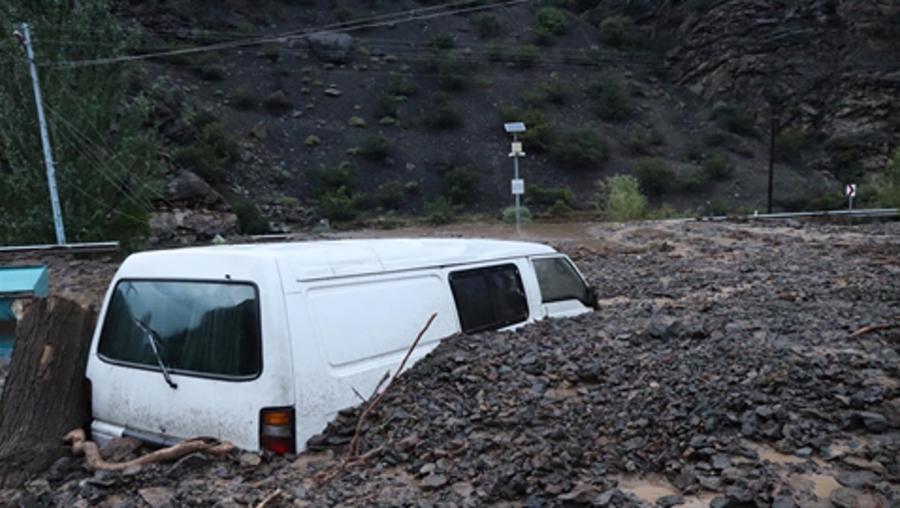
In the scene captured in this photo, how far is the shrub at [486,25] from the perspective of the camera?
77688 mm

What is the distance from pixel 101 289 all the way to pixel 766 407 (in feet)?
35.9

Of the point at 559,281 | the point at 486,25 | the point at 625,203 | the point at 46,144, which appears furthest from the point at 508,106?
the point at 559,281

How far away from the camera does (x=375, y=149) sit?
182ft

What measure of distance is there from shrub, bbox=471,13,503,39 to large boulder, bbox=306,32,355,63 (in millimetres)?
17311

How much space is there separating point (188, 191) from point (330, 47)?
31.2m

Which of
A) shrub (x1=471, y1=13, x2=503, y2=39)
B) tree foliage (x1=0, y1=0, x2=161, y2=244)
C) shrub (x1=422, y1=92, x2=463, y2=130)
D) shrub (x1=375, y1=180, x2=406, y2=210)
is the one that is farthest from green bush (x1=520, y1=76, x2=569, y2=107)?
tree foliage (x1=0, y1=0, x2=161, y2=244)

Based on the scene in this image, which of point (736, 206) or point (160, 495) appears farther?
point (736, 206)

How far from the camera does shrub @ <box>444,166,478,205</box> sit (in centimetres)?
5150

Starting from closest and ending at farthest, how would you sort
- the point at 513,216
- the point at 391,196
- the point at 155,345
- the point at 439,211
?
the point at 155,345 → the point at 513,216 → the point at 439,211 → the point at 391,196

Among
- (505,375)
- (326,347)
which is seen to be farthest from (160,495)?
(505,375)

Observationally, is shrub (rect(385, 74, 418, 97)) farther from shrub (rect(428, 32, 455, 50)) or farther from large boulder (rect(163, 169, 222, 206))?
large boulder (rect(163, 169, 222, 206))

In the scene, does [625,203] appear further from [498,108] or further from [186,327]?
[186,327]

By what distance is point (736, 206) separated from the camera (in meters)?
48.7

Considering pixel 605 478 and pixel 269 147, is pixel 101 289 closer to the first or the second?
pixel 605 478
